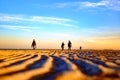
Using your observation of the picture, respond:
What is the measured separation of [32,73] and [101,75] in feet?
3.84

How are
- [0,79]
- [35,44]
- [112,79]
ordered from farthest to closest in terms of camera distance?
[35,44] → [112,79] → [0,79]

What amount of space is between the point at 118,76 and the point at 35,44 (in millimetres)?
27732

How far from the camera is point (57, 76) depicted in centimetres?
436

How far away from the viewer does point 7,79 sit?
12.8 feet

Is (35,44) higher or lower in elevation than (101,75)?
higher

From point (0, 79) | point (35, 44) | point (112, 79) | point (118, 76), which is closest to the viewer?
point (0, 79)

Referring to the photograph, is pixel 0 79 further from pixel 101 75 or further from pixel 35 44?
pixel 35 44

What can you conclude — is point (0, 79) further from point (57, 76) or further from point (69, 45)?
point (69, 45)

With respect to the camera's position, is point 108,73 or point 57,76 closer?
point 57,76

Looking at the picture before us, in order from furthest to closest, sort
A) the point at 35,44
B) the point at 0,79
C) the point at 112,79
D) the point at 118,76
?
1. the point at 35,44
2. the point at 118,76
3. the point at 112,79
4. the point at 0,79

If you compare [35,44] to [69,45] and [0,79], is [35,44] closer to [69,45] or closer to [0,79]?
[69,45]

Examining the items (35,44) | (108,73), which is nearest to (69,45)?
(35,44)

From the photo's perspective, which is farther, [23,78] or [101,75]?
[101,75]

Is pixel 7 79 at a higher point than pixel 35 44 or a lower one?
lower
